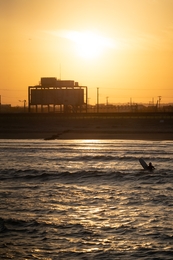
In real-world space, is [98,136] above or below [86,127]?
below

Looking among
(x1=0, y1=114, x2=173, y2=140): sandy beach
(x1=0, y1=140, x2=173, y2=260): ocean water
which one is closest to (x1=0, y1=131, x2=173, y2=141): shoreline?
(x1=0, y1=114, x2=173, y2=140): sandy beach

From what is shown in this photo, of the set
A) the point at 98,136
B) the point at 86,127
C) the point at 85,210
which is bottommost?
the point at 85,210

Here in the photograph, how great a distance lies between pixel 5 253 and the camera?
13.8m

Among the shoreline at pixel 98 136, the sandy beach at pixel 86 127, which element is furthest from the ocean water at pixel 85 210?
the sandy beach at pixel 86 127

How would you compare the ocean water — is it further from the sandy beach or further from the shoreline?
the sandy beach

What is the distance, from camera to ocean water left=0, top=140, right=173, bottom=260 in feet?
47.0

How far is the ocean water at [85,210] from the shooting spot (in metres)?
14.3

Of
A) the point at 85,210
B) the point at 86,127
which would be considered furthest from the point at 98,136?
the point at 85,210

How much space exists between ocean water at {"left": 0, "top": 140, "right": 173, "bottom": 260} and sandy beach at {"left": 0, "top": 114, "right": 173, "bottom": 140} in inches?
1030

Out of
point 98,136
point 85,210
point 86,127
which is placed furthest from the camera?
point 86,127

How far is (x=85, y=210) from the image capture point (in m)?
18.9

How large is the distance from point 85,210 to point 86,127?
5443 cm

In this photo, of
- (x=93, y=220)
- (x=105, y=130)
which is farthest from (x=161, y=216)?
(x=105, y=130)

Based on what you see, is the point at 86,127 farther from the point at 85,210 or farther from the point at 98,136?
the point at 85,210
